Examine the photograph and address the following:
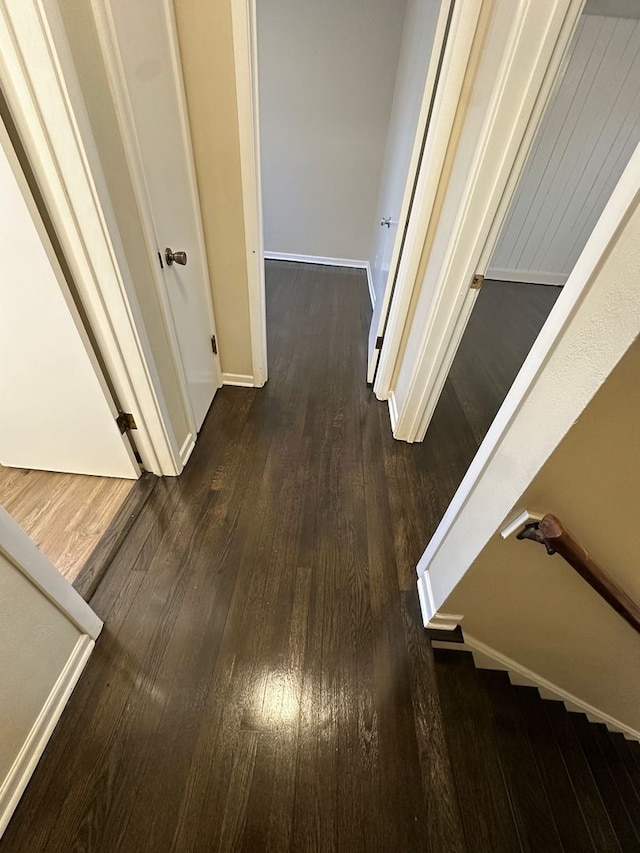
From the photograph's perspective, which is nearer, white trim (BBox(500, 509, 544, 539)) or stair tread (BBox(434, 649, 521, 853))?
white trim (BBox(500, 509, 544, 539))

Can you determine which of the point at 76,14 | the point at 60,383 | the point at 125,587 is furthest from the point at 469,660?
the point at 76,14

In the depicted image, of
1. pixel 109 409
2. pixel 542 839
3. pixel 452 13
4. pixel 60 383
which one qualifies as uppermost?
pixel 452 13

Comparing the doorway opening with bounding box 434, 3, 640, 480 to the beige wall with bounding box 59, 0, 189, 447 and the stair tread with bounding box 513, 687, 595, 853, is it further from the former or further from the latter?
the beige wall with bounding box 59, 0, 189, 447

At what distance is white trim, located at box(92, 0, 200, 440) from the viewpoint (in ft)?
3.20

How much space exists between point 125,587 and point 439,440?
1.70m

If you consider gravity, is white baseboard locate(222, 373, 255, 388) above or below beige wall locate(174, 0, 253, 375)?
below

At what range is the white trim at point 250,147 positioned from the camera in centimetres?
138

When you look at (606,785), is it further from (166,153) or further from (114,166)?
(166,153)

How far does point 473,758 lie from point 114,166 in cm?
209

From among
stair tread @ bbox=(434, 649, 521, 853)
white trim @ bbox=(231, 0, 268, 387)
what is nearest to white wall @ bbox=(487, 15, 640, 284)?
white trim @ bbox=(231, 0, 268, 387)

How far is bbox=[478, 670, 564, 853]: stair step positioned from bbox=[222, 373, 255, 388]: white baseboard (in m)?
1.90

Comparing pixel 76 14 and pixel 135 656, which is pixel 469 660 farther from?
pixel 76 14

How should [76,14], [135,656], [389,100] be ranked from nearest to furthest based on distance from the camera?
[76,14] < [135,656] < [389,100]

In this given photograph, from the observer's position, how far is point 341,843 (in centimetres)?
95
